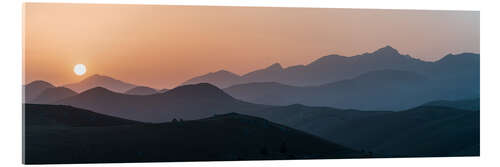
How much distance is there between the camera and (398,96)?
7.48 m

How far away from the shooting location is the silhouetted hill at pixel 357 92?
7.23m

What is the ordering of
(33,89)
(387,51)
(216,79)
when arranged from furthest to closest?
(387,51), (216,79), (33,89)

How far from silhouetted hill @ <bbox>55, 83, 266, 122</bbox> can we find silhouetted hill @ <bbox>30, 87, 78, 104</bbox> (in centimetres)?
7

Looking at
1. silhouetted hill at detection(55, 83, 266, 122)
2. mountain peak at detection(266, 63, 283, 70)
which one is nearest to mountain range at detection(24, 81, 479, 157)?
silhouetted hill at detection(55, 83, 266, 122)

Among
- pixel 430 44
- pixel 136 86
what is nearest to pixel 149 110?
pixel 136 86

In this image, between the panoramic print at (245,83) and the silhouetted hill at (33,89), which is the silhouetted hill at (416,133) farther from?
the silhouetted hill at (33,89)

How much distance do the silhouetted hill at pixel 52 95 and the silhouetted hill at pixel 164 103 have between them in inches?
2.6

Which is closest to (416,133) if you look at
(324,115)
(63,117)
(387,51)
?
(387,51)

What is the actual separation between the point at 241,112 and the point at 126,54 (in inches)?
62.6

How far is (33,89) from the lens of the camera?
22.5ft

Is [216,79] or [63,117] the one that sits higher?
[216,79]

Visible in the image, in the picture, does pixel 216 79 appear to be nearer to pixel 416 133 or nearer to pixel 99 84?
pixel 99 84

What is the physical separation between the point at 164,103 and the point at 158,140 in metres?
0.46

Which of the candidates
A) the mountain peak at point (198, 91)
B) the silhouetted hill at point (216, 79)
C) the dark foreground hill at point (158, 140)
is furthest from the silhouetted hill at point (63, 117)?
the silhouetted hill at point (216, 79)
